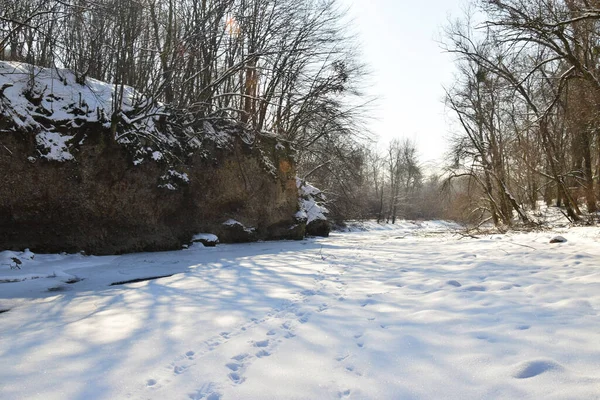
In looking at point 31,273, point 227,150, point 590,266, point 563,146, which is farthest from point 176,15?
point 563,146

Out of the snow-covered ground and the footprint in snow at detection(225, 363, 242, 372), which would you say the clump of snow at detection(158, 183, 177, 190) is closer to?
the snow-covered ground

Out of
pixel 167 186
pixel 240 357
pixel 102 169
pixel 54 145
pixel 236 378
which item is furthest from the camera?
pixel 167 186

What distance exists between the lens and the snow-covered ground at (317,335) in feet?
7.43

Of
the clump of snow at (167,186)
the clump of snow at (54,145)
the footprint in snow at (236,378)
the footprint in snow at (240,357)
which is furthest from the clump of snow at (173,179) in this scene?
the footprint in snow at (236,378)

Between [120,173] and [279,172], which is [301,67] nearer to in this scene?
[279,172]

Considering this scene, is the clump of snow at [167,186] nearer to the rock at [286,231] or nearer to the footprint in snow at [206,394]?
the rock at [286,231]

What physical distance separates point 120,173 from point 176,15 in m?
6.70

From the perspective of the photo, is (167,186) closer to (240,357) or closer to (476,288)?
(240,357)

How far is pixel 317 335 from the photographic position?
316cm

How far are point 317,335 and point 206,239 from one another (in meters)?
8.20

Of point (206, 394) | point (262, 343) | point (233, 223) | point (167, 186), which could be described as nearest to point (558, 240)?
point (262, 343)

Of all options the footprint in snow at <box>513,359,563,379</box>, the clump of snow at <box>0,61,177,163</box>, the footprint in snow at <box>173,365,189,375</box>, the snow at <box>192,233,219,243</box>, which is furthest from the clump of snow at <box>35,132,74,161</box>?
the footprint in snow at <box>513,359,563,379</box>

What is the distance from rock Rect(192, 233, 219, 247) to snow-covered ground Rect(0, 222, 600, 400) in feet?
16.3

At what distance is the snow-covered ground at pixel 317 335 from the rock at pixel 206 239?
4.97 m
